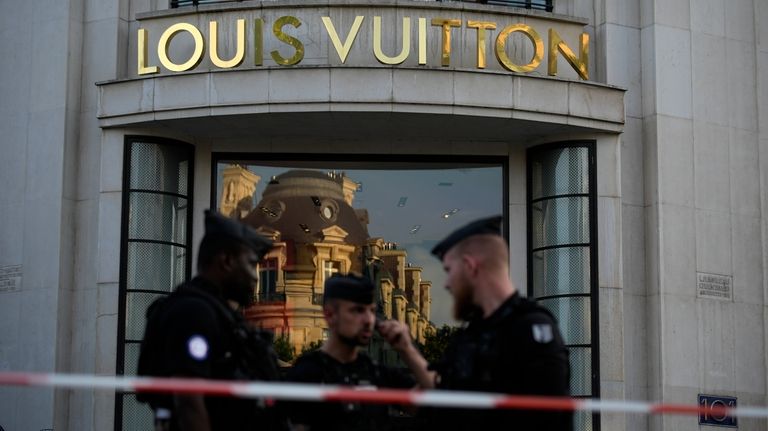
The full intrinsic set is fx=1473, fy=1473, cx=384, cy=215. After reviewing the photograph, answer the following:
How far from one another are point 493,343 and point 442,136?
1030 centimetres

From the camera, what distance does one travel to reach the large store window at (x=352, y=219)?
1717 cm

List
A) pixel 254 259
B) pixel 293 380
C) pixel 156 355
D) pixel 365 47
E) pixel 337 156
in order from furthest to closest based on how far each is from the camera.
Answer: pixel 337 156, pixel 365 47, pixel 293 380, pixel 254 259, pixel 156 355

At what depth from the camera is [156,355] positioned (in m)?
7.23

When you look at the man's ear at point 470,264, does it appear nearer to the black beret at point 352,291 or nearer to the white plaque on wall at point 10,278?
the black beret at point 352,291

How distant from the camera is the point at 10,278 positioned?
17078 millimetres

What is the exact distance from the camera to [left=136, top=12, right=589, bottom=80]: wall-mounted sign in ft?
53.5

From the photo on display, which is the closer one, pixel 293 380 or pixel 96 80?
pixel 293 380

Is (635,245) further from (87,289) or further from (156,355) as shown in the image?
(156,355)

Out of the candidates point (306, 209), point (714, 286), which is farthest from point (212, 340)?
point (714, 286)

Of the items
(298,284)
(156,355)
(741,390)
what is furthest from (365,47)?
(156,355)

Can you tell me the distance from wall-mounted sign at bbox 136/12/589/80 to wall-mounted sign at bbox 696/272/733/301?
9.01 ft

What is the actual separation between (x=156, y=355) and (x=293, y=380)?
1.46 m

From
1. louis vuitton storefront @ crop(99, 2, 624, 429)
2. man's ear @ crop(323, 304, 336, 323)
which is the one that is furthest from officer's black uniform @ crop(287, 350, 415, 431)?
louis vuitton storefront @ crop(99, 2, 624, 429)

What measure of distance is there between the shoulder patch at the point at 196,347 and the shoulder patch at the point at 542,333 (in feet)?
5.21
